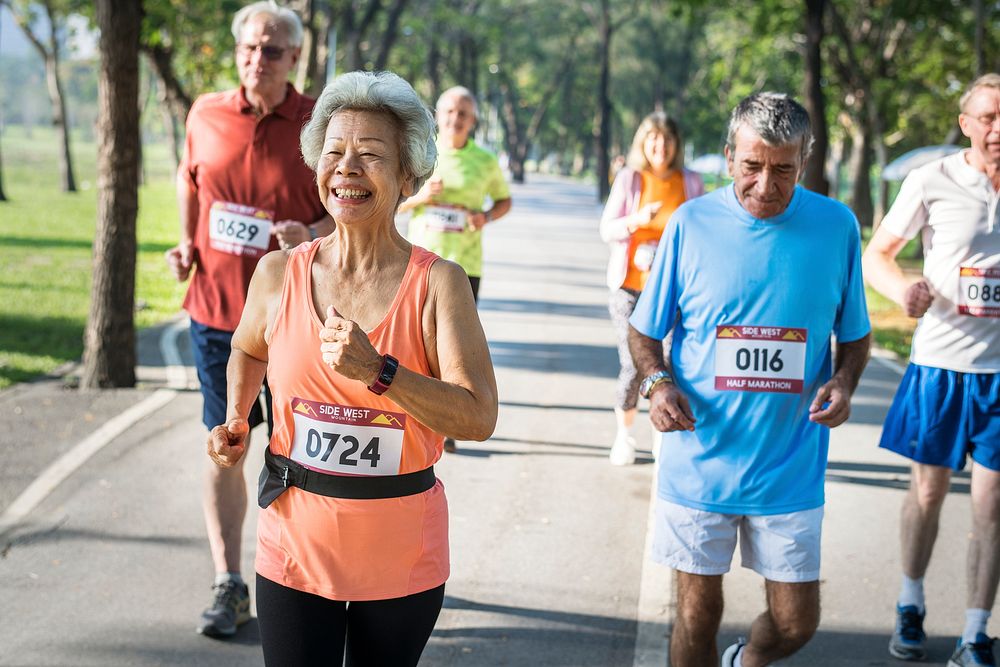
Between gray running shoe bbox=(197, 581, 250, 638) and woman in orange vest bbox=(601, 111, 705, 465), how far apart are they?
3045 millimetres

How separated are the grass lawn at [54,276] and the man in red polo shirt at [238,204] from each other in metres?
4.88

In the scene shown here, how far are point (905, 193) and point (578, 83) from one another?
3165 inches

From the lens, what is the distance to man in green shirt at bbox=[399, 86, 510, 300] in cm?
775

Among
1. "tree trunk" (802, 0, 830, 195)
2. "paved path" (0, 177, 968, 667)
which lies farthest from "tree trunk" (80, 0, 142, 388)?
"tree trunk" (802, 0, 830, 195)

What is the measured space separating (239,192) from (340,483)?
240cm

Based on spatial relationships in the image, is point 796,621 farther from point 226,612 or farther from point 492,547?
point 492,547

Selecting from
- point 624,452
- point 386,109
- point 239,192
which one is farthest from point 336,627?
point 624,452

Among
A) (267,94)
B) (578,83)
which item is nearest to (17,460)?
(267,94)

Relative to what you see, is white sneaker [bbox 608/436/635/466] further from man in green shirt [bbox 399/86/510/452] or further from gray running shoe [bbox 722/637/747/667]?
gray running shoe [bbox 722/637/747/667]

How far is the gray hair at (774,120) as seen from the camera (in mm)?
3596

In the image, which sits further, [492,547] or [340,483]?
[492,547]

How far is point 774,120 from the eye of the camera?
11.8 feet

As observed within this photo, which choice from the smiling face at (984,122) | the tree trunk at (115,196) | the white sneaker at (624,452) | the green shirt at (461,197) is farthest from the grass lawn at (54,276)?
the smiling face at (984,122)

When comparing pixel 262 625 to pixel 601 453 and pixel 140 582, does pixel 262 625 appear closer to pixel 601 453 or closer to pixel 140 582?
pixel 140 582
